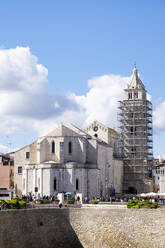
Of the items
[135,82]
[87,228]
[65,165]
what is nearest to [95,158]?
[65,165]

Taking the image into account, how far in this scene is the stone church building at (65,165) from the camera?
87188mm

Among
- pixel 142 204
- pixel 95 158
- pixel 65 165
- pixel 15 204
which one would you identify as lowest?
pixel 142 204

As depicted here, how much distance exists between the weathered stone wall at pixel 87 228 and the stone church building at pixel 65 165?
3146cm

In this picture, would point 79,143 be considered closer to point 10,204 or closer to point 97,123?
point 97,123

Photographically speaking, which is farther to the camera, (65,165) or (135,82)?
(135,82)

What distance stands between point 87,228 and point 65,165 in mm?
35058

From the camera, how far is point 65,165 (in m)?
88.1

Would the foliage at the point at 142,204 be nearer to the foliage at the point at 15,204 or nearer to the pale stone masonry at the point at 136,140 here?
the foliage at the point at 15,204

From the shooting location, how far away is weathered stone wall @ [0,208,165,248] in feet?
154

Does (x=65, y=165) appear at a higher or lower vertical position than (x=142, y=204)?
higher

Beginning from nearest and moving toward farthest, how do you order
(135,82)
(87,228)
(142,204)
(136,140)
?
(142,204) → (87,228) → (136,140) → (135,82)

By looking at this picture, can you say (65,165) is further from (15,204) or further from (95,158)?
(15,204)

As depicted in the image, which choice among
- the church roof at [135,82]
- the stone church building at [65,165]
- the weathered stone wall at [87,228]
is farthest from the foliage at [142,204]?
the church roof at [135,82]

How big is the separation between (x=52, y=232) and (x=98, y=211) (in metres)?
5.56
